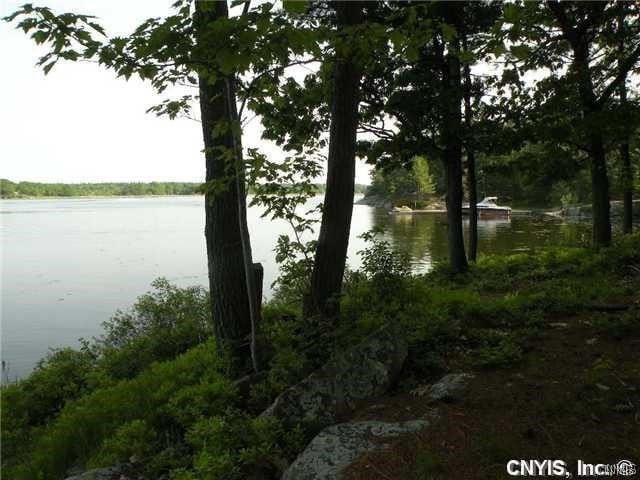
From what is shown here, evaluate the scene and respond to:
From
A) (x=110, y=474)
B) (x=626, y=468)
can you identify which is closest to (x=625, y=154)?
(x=626, y=468)

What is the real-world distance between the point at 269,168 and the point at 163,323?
614cm

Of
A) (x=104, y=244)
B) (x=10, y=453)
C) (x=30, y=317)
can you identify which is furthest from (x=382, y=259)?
(x=104, y=244)

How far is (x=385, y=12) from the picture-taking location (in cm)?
1005

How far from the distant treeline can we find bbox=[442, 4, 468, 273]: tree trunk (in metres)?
130

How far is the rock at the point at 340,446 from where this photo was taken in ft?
9.41

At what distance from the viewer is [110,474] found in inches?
139

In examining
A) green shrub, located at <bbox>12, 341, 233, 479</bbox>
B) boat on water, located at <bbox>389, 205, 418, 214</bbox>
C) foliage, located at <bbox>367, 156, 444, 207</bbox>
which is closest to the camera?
green shrub, located at <bbox>12, 341, 233, 479</bbox>

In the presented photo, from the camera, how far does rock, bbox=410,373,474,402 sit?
3.59 metres

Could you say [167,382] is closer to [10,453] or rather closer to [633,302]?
[10,453]

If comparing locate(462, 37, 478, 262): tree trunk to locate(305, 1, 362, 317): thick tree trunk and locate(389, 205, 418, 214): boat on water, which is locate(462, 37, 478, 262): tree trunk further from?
locate(389, 205, 418, 214): boat on water

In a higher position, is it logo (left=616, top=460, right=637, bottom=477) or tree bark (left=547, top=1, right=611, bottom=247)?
tree bark (left=547, top=1, right=611, bottom=247)

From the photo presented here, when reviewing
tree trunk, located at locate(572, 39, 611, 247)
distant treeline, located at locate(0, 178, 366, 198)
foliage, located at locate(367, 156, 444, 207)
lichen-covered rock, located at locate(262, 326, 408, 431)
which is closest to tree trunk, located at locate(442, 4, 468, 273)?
tree trunk, located at locate(572, 39, 611, 247)

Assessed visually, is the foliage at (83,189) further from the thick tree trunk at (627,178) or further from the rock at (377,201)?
the thick tree trunk at (627,178)

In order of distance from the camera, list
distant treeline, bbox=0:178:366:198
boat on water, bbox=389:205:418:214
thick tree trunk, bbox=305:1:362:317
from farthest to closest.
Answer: distant treeline, bbox=0:178:366:198 → boat on water, bbox=389:205:418:214 → thick tree trunk, bbox=305:1:362:317
